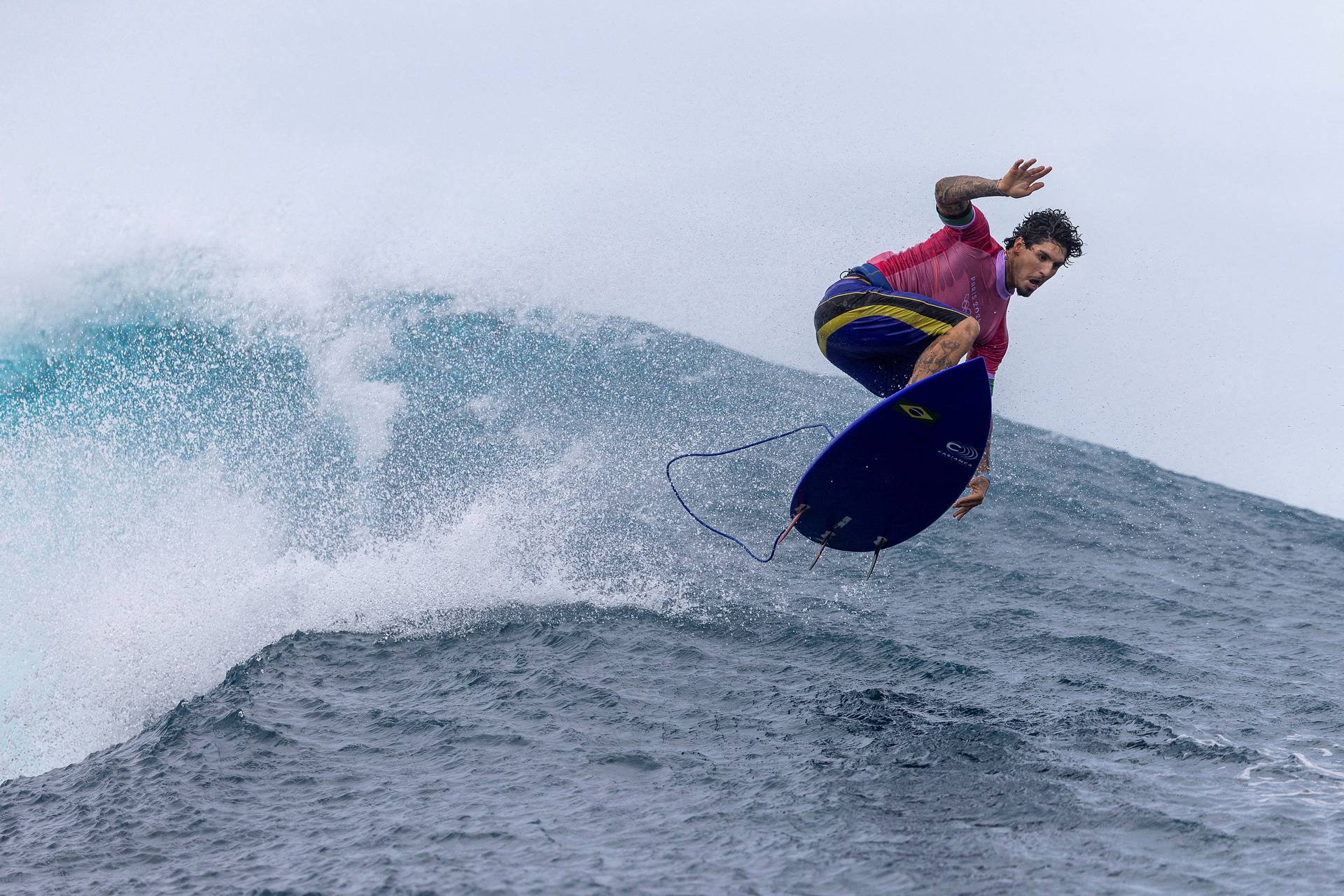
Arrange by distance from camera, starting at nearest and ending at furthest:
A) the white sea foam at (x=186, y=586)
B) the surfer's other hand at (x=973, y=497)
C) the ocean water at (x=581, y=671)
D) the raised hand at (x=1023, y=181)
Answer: the ocean water at (x=581, y=671) < the raised hand at (x=1023, y=181) < the surfer's other hand at (x=973, y=497) < the white sea foam at (x=186, y=586)

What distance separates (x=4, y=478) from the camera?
45.3 feet

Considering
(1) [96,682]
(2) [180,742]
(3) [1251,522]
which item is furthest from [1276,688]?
(3) [1251,522]

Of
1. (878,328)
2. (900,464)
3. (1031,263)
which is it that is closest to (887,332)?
(878,328)

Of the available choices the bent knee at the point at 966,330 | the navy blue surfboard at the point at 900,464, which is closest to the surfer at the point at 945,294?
the bent knee at the point at 966,330

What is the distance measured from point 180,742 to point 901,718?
513cm

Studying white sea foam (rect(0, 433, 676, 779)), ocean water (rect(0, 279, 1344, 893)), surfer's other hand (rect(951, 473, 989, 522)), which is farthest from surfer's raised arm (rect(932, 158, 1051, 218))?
white sea foam (rect(0, 433, 676, 779))

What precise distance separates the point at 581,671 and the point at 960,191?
15.2ft

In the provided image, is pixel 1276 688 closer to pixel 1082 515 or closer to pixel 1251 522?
pixel 1082 515

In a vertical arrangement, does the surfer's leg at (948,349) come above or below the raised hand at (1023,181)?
below

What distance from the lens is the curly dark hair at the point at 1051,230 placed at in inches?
271

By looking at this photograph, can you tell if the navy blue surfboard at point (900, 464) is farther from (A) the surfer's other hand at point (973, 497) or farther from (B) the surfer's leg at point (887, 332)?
(B) the surfer's leg at point (887, 332)

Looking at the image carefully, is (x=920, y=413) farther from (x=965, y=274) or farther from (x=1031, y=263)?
(x=1031, y=263)

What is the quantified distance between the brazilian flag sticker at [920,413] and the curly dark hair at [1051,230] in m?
1.41

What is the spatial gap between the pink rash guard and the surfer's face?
8cm
